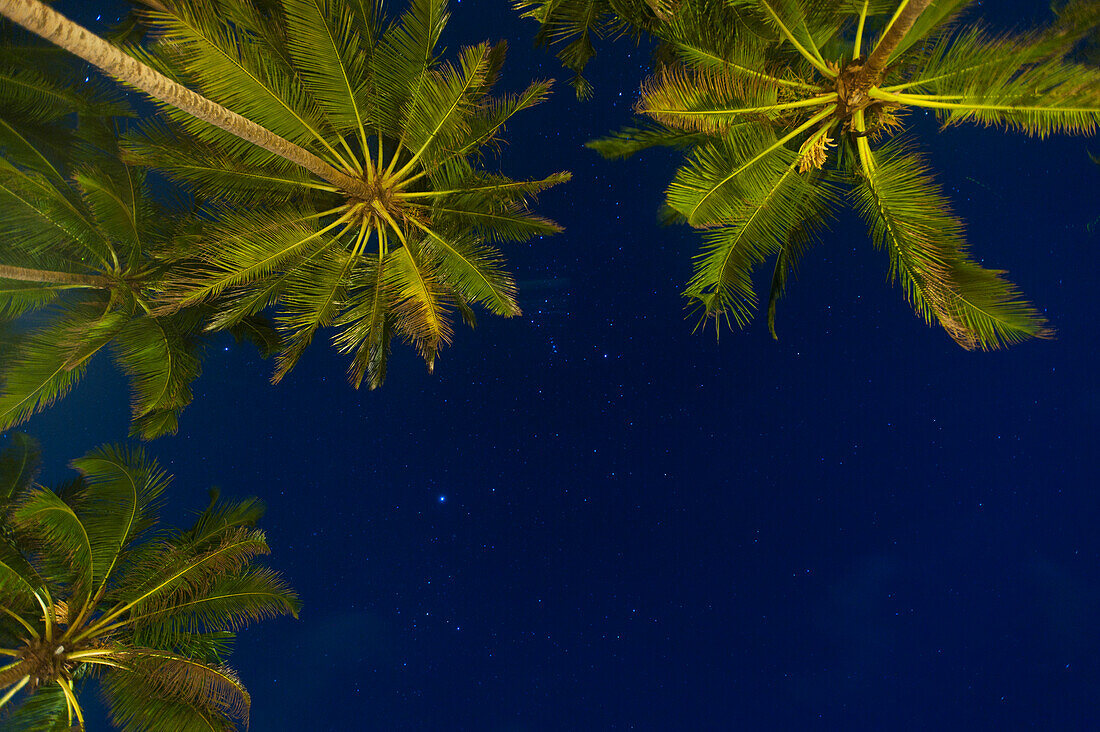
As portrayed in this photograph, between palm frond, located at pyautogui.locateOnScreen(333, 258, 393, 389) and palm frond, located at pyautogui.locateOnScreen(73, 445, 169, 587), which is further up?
palm frond, located at pyautogui.locateOnScreen(333, 258, 393, 389)

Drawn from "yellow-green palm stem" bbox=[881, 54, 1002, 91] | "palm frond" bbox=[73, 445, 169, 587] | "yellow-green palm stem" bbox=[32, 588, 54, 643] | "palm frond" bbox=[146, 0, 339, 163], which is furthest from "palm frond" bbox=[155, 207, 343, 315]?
"yellow-green palm stem" bbox=[881, 54, 1002, 91]

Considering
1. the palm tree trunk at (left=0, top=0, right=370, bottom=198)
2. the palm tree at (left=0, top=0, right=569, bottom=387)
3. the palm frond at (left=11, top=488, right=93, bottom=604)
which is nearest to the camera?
the palm tree trunk at (left=0, top=0, right=370, bottom=198)

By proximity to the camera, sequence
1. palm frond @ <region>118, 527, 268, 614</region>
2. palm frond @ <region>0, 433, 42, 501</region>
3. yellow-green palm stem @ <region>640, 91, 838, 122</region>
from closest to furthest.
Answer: yellow-green palm stem @ <region>640, 91, 838, 122</region>
palm frond @ <region>118, 527, 268, 614</region>
palm frond @ <region>0, 433, 42, 501</region>

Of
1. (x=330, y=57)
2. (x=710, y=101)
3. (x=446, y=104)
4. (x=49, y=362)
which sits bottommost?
(x=49, y=362)

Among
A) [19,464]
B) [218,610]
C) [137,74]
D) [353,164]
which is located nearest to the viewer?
[137,74]

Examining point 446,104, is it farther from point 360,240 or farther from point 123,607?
point 123,607

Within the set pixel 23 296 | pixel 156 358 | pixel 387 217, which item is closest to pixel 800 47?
pixel 387 217

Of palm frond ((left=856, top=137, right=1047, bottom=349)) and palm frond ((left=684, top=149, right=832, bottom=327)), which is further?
palm frond ((left=684, top=149, right=832, bottom=327))

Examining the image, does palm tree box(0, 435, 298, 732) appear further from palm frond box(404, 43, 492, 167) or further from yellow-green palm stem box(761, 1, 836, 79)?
yellow-green palm stem box(761, 1, 836, 79)
